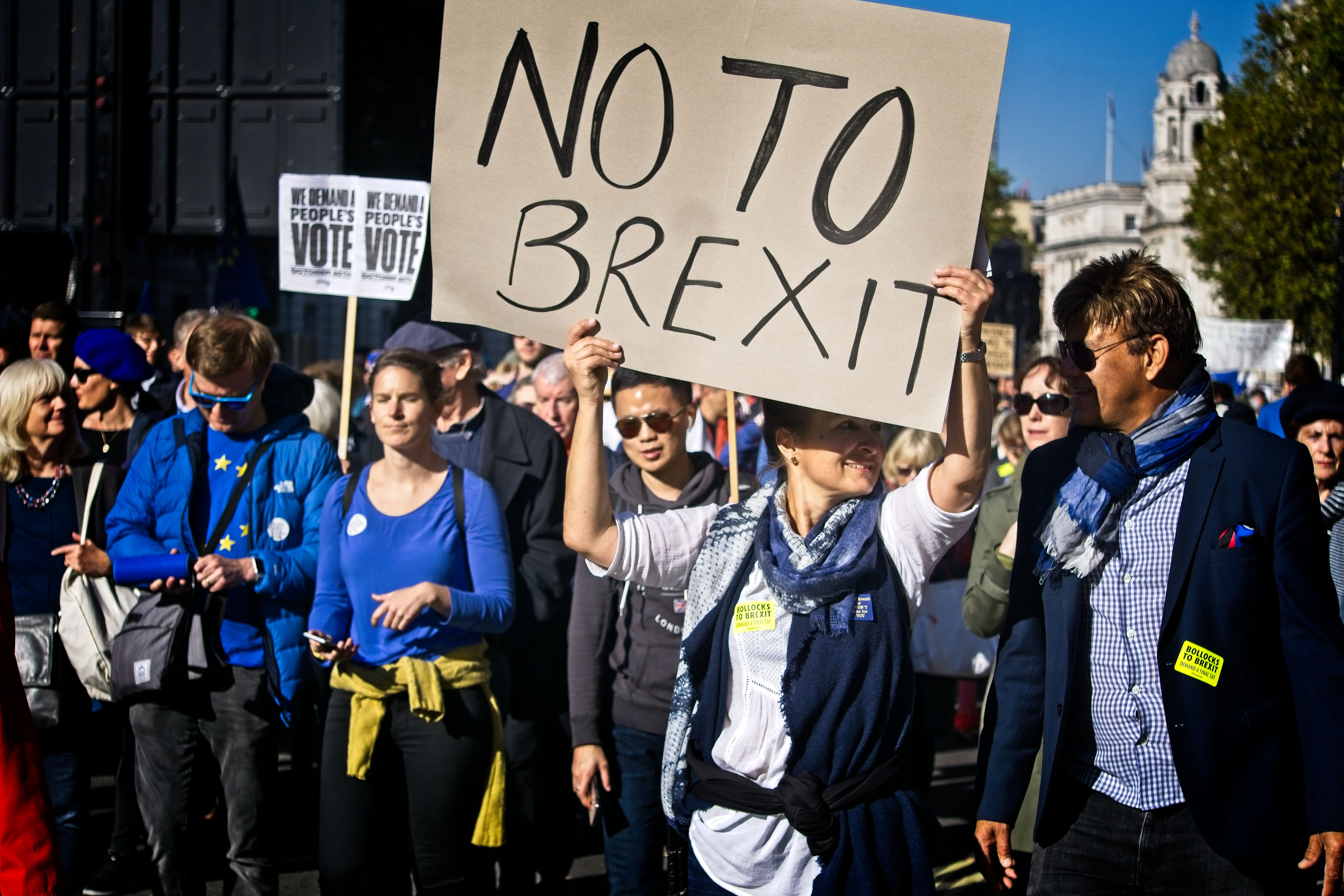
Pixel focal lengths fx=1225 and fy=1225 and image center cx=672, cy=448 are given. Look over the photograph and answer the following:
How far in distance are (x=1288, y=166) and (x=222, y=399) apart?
26832mm

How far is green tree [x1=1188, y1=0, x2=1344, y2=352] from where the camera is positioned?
24.4 m

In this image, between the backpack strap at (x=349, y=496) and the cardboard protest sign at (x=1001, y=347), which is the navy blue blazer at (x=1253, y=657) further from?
the cardboard protest sign at (x=1001, y=347)

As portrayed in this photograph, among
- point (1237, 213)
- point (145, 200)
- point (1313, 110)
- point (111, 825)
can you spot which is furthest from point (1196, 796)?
point (1237, 213)

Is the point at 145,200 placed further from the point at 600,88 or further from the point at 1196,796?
the point at 1196,796

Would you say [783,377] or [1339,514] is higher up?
[783,377]

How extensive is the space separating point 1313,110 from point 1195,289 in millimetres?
75685

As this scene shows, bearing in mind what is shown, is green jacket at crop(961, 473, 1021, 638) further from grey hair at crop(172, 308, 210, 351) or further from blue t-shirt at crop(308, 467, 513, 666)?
grey hair at crop(172, 308, 210, 351)

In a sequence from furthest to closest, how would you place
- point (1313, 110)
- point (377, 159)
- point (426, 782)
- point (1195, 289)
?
point (1195, 289), point (1313, 110), point (377, 159), point (426, 782)

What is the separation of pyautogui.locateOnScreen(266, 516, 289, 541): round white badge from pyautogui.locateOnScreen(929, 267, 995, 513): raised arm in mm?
2419

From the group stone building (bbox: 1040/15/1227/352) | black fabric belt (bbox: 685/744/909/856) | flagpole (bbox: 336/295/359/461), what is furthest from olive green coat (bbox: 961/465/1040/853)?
stone building (bbox: 1040/15/1227/352)

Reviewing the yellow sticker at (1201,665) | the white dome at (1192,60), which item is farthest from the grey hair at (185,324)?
the white dome at (1192,60)

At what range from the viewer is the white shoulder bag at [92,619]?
4.21 meters

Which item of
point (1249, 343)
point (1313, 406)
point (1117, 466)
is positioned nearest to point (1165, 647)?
point (1117, 466)

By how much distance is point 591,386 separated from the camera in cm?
270
